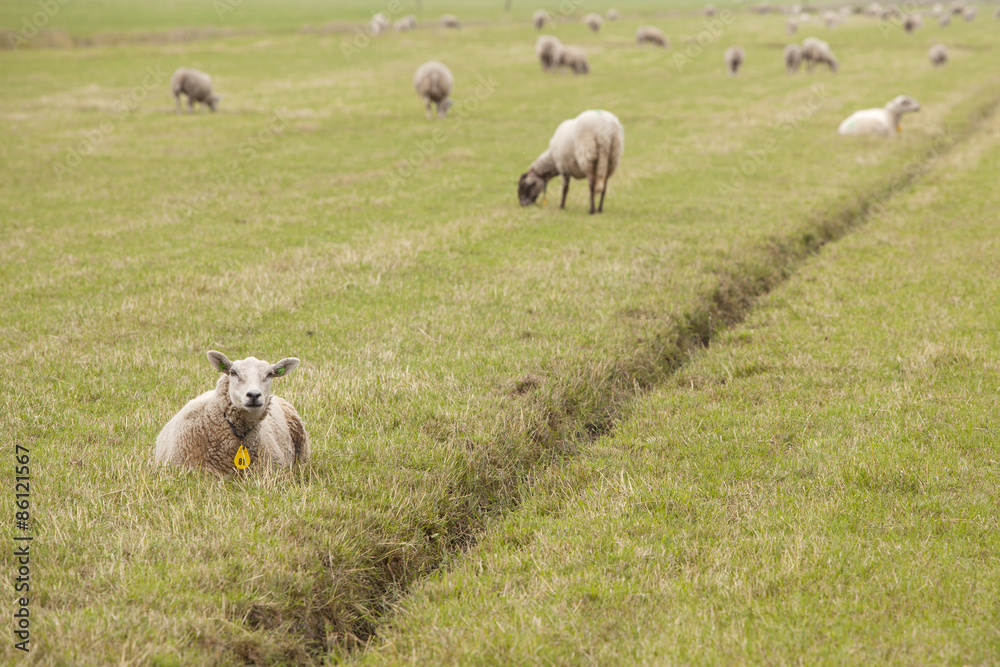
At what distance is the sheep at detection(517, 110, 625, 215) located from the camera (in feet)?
48.4

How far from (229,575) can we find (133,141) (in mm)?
23204

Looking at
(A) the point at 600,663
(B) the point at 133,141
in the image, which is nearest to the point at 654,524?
(A) the point at 600,663

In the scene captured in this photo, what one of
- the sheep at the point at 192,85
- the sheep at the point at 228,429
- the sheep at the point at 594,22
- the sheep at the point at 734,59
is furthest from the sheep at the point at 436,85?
the sheep at the point at 594,22

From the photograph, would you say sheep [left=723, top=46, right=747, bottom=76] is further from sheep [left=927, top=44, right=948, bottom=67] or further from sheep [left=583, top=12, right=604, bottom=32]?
sheep [left=583, top=12, right=604, bottom=32]

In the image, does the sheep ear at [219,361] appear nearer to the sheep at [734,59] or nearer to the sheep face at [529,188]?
the sheep face at [529,188]

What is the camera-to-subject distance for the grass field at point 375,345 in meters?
5.12

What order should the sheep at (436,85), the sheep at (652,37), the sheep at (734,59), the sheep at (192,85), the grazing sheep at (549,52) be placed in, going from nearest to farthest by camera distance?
the sheep at (436,85) → the sheep at (192,85) → the sheep at (734,59) → the grazing sheep at (549,52) → the sheep at (652,37)

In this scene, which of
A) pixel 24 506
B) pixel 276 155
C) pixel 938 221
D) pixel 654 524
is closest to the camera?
pixel 24 506

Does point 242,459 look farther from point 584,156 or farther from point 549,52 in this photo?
point 549,52

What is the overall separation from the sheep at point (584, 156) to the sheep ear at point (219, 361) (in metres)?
9.95

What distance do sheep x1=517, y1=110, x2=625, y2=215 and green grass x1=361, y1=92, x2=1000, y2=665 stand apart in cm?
606

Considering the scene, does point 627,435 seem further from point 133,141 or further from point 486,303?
point 133,141

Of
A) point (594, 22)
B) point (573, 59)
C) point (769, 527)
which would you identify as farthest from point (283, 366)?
point (594, 22)

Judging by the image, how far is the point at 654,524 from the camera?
5.88 meters
